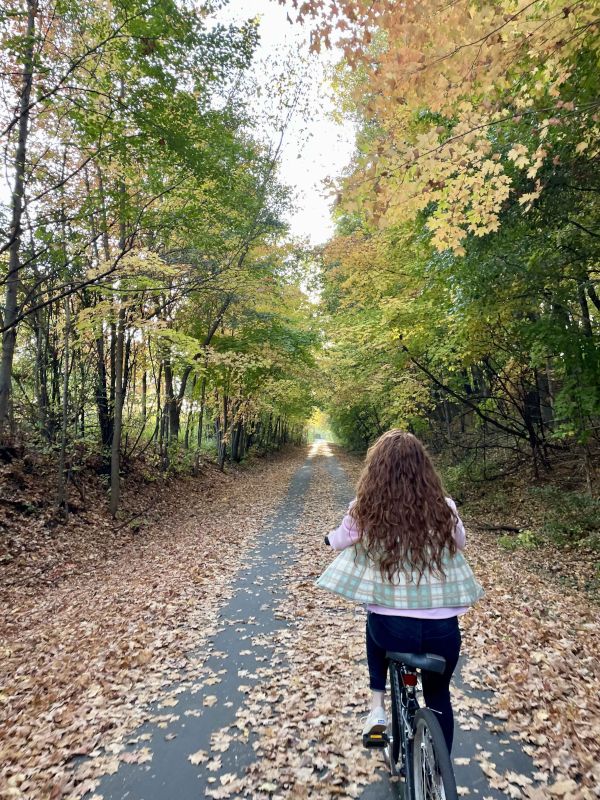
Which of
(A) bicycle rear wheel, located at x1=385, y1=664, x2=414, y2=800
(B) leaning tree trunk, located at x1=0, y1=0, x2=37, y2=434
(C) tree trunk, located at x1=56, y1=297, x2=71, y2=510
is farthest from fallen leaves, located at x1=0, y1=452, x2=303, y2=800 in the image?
(B) leaning tree trunk, located at x1=0, y1=0, x2=37, y2=434

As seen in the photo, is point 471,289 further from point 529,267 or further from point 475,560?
point 475,560

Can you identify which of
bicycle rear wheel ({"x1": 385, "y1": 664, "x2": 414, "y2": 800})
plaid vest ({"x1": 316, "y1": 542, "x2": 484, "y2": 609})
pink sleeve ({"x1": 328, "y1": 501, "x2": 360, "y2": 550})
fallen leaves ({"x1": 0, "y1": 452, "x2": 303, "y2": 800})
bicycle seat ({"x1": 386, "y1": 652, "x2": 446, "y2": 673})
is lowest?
fallen leaves ({"x1": 0, "y1": 452, "x2": 303, "y2": 800})

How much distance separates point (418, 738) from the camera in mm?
2467

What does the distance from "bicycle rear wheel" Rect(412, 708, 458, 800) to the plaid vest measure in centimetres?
54

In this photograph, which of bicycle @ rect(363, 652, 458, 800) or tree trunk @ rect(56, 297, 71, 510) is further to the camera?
tree trunk @ rect(56, 297, 71, 510)

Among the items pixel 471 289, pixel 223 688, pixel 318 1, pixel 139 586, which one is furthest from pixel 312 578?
pixel 318 1

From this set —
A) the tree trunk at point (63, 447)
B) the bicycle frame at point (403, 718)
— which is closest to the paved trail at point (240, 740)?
the bicycle frame at point (403, 718)

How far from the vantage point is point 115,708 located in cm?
434

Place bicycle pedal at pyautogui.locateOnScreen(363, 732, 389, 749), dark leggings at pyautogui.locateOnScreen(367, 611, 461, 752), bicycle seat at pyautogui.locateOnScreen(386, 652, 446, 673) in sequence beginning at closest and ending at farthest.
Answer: bicycle seat at pyautogui.locateOnScreen(386, 652, 446, 673)
dark leggings at pyautogui.locateOnScreen(367, 611, 461, 752)
bicycle pedal at pyautogui.locateOnScreen(363, 732, 389, 749)

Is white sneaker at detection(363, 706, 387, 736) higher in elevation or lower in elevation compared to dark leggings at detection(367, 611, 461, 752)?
lower

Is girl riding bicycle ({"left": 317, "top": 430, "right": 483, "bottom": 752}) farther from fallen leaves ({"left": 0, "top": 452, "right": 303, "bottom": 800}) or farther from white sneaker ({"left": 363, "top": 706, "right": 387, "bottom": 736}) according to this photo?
fallen leaves ({"left": 0, "top": 452, "right": 303, "bottom": 800})

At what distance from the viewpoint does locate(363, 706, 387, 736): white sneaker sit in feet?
8.96

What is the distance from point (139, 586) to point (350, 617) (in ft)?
13.0

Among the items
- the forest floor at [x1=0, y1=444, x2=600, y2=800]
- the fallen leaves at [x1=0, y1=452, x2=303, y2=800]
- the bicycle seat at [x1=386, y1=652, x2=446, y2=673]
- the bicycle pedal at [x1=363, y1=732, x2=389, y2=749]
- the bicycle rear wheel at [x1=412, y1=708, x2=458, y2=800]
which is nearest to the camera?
the bicycle rear wheel at [x1=412, y1=708, x2=458, y2=800]
